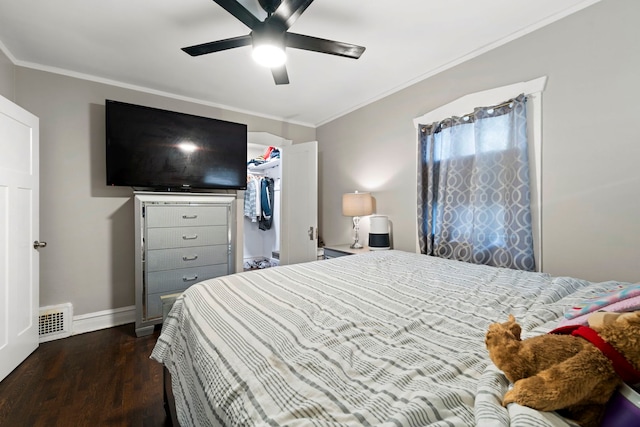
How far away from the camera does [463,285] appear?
1.38m

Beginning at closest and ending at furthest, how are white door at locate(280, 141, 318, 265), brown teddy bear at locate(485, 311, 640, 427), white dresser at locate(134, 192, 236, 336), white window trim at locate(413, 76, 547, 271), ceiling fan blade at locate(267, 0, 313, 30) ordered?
brown teddy bear at locate(485, 311, 640, 427) < ceiling fan blade at locate(267, 0, 313, 30) < white window trim at locate(413, 76, 547, 271) < white dresser at locate(134, 192, 236, 336) < white door at locate(280, 141, 318, 265)

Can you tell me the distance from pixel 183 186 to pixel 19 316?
158 cm

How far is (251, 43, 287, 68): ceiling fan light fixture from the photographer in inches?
63.6

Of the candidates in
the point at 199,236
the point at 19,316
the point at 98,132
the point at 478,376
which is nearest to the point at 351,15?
the point at 478,376

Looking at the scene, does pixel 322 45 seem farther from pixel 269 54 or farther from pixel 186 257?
pixel 186 257

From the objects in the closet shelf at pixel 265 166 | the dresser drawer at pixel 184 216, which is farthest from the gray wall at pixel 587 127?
the closet shelf at pixel 265 166

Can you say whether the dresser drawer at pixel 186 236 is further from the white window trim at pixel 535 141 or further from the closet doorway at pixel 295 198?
the white window trim at pixel 535 141

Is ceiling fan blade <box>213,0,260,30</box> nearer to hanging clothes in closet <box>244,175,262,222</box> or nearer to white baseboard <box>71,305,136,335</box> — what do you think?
white baseboard <box>71,305,136,335</box>

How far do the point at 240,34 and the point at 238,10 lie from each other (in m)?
0.69

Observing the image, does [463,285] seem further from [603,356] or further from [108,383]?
[108,383]

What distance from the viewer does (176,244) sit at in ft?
8.75

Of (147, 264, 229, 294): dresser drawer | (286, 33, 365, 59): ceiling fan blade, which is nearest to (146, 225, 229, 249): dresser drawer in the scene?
(147, 264, 229, 294): dresser drawer

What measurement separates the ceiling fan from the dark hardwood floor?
2.24 meters

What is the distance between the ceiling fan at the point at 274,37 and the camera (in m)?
1.42
